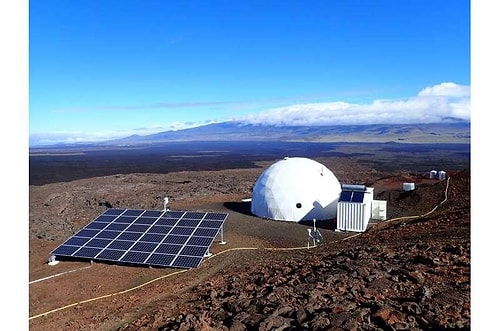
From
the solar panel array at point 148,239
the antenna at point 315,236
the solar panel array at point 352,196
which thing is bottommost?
the antenna at point 315,236

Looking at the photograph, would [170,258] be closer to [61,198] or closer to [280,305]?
[280,305]

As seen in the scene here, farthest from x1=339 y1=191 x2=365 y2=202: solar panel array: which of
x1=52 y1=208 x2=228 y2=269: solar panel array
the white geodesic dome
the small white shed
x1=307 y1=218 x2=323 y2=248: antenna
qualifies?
x1=52 y1=208 x2=228 y2=269: solar panel array

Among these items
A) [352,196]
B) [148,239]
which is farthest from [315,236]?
[148,239]

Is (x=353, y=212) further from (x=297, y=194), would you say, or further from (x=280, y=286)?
(x=280, y=286)

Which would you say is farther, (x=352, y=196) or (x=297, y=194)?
(x=297, y=194)

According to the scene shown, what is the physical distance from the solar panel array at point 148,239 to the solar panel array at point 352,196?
7.23 m

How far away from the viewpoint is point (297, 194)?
21312 millimetres

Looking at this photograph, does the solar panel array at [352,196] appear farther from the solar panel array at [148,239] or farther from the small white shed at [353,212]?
the solar panel array at [148,239]

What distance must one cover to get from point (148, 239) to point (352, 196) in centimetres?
1089

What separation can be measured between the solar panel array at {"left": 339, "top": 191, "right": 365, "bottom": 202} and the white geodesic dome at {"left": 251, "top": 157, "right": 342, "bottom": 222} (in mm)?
1602

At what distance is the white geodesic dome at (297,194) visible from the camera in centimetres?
2112

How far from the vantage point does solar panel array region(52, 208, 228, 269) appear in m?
13.5

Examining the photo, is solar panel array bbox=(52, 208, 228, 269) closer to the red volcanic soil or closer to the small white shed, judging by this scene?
the red volcanic soil

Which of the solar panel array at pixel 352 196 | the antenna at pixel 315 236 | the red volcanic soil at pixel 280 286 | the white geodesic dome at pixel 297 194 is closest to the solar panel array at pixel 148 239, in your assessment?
the red volcanic soil at pixel 280 286
